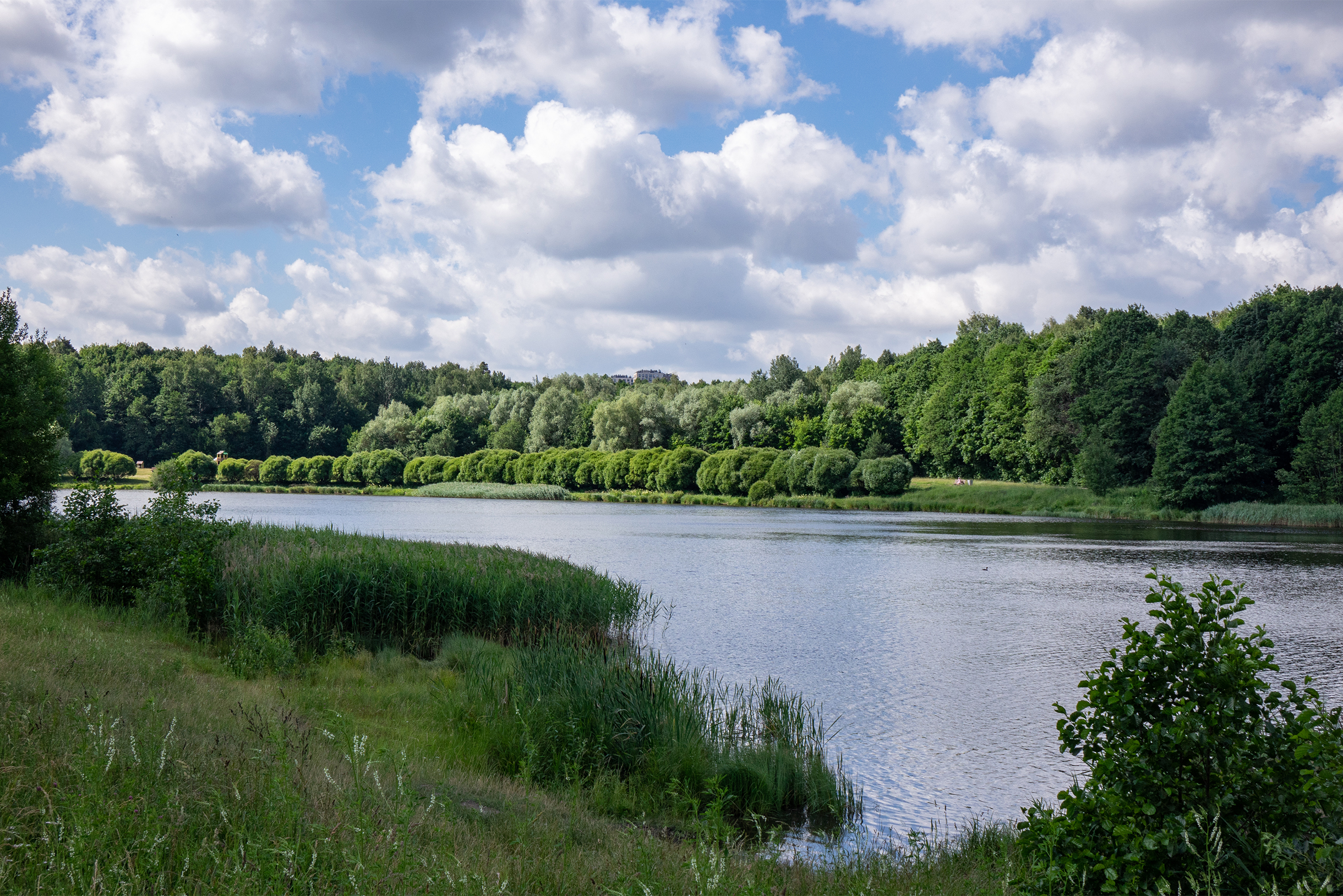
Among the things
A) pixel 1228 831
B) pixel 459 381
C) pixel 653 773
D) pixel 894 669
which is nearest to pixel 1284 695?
pixel 894 669

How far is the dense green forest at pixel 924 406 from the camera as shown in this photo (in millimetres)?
54812

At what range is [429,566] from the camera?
15250 millimetres

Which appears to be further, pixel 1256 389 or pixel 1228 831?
pixel 1256 389

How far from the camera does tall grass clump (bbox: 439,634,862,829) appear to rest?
8.44 m

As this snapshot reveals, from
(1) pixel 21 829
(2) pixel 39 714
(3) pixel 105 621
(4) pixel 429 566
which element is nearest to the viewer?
(1) pixel 21 829

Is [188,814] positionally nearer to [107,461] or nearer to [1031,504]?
[1031,504]

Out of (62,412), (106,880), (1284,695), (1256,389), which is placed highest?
(1256,389)

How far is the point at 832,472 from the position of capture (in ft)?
237

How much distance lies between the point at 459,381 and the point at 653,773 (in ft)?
477

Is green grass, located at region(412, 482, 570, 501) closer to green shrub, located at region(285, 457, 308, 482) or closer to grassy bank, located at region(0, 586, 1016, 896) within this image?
green shrub, located at region(285, 457, 308, 482)

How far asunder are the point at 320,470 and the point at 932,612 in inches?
3706

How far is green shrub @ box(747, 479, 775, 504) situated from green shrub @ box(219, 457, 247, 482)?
6403 centimetres

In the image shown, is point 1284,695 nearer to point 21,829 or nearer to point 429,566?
point 429,566

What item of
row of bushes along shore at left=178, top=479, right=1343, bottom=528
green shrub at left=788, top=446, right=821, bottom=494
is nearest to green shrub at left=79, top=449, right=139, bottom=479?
row of bushes along shore at left=178, top=479, right=1343, bottom=528
